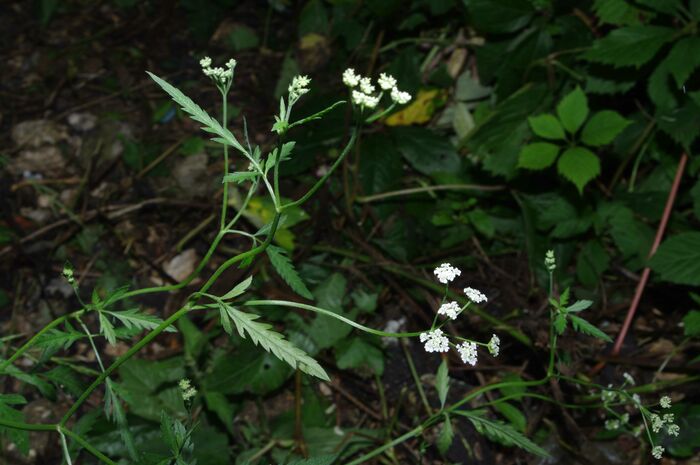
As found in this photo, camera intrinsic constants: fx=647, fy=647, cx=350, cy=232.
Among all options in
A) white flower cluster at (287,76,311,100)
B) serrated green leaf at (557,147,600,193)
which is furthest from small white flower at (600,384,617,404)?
white flower cluster at (287,76,311,100)

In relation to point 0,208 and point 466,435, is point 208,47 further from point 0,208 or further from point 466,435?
point 466,435

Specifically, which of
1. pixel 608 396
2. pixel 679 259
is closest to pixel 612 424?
pixel 608 396

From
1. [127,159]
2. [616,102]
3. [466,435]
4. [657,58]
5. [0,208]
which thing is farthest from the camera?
[127,159]

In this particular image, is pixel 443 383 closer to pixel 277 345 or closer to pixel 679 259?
pixel 277 345

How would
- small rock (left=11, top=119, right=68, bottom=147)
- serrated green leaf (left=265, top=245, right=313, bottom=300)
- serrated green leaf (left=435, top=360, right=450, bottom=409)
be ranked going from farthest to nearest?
1. small rock (left=11, top=119, right=68, bottom=147)
2. serrated green leaf (left=435, top=360, right=450, bottom=409)
3. serrated green leaf (left=265, top=245, right=313, bottom=300)

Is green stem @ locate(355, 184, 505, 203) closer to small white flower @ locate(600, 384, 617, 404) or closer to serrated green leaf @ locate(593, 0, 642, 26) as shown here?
serrated green leaf @ locate(593, 0, 642, 26)

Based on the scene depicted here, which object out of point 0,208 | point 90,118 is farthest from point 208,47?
point 0,208

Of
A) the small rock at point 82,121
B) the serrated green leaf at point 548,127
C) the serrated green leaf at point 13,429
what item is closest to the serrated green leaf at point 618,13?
the serrated green leaf at point 548,127
